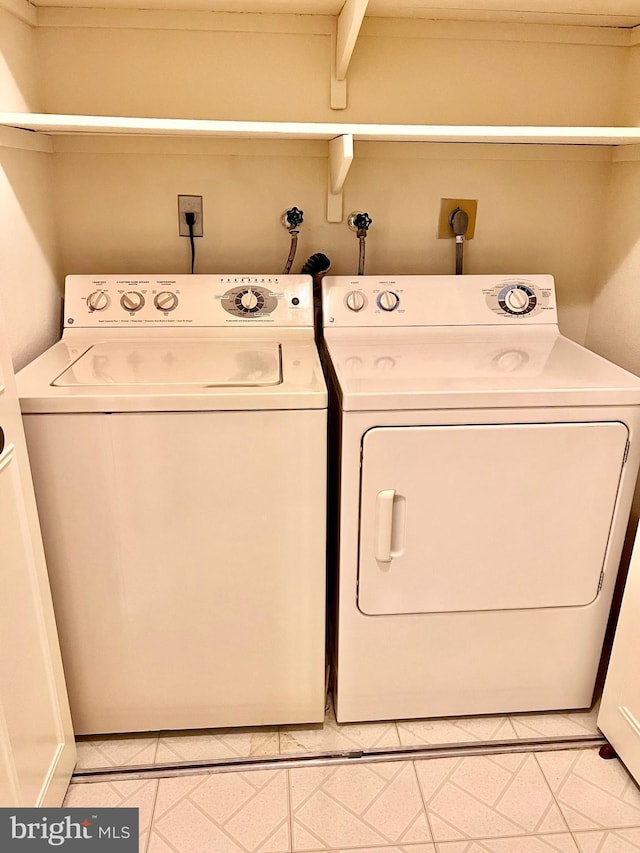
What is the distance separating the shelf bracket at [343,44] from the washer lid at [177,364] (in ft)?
2.36

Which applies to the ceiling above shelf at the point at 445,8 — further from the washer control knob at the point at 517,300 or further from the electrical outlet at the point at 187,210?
the washer control knob at the point at 517,300

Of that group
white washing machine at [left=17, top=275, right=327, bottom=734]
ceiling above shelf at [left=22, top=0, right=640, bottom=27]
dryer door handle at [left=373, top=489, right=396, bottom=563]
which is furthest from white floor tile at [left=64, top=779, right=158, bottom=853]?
ceiling above shelf at [left=22, top=0, right=640, bottom=27]

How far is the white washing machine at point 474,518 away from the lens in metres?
1.49

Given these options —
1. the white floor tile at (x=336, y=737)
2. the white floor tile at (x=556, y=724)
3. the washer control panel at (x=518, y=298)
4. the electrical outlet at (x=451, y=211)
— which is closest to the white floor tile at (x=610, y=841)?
the white floor tile at (x=556, y=724)

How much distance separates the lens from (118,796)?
1.56 m

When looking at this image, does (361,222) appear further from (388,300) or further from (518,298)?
(518,298)

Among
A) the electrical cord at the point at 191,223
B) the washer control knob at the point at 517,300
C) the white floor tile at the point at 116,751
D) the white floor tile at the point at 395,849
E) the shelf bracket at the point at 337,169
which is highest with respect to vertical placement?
the shelf bracket at the point at 337,169

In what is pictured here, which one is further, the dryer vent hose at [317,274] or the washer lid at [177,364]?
the dryer vent hose at [317,274]

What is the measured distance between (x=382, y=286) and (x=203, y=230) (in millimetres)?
557

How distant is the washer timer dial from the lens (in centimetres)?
197

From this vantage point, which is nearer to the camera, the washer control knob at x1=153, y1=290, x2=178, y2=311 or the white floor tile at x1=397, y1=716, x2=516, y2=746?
the white floor tile at x1=397, y1=716, x2=516, y2=746

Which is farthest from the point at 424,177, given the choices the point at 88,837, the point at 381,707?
the point at 88,837

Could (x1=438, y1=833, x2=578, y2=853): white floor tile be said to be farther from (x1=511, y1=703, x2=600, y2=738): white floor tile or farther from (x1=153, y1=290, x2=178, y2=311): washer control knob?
(x1=153, y1=290, x2=178, y2=311): washer control knob

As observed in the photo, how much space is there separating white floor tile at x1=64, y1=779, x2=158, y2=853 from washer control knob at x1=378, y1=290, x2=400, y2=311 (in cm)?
135
